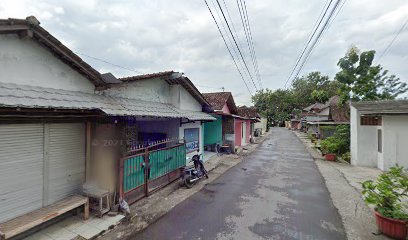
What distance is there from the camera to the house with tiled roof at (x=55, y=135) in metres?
4.52

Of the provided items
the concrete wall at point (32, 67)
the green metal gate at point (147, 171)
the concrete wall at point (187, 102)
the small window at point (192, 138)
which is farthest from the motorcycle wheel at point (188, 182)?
the concrete wall at point (32, 67)

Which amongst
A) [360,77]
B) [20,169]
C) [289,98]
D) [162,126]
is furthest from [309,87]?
[20,169]

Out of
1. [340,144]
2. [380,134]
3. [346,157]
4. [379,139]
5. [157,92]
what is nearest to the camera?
[157,92]

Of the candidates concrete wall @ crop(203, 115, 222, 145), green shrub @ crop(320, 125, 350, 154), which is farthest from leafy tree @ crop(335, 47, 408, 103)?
concrete wall @ crop(203, 115, 222, 145)

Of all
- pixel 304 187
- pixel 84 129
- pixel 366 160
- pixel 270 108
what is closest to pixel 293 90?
pixel 270 108

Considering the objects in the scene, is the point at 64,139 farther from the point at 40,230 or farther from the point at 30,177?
the point at 40,230

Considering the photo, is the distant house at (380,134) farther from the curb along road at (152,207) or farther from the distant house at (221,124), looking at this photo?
the curb along road at (152,207)

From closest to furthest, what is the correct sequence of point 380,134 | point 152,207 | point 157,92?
Answer: 1. point 152,207
2. point 157,92
3. point 380,134

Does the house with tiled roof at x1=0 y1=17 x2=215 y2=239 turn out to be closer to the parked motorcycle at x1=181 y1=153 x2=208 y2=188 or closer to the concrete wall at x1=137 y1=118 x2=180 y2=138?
the parked motorcycle at x1=181 y1=153 x2=208 y2=188

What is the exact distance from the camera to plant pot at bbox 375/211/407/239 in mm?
4766

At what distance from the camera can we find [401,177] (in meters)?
5.02

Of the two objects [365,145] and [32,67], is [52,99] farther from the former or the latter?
[365,145]

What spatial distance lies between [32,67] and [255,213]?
274 inches

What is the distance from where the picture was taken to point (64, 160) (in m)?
5.74
